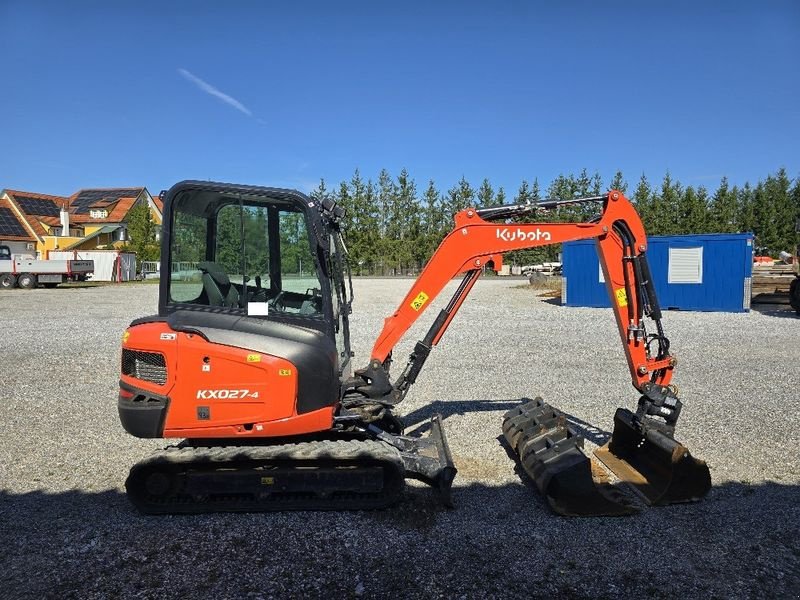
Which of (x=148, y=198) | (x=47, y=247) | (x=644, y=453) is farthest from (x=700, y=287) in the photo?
(x=148, y=198)

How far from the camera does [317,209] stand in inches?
203

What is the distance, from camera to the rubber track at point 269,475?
4809mm

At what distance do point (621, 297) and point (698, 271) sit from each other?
16.6 m

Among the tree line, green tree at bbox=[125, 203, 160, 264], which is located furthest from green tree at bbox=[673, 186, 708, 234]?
green tree at bbox=[125, 203, 160, 264]

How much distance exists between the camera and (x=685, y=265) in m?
20.2

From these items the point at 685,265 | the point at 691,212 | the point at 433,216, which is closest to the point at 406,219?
the point at 433,216

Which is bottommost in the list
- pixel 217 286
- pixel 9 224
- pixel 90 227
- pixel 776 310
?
pixel 776 310

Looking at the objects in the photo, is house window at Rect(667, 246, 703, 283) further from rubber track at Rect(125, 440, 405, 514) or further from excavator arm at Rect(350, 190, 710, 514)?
rubber track at Rect(125, 440, 405, 514)

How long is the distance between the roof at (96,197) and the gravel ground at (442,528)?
63.6m

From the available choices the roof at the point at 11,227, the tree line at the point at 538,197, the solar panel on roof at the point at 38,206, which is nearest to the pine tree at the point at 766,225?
the tree line at the point at 538,197

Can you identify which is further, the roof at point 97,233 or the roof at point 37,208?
the roof at point 37,208

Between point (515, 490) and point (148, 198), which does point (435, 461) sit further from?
point (148, 198)

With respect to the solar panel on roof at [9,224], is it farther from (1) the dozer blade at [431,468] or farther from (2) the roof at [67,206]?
(1) the dozer blade at [431,468]

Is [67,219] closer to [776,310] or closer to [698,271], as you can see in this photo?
[698,271]
